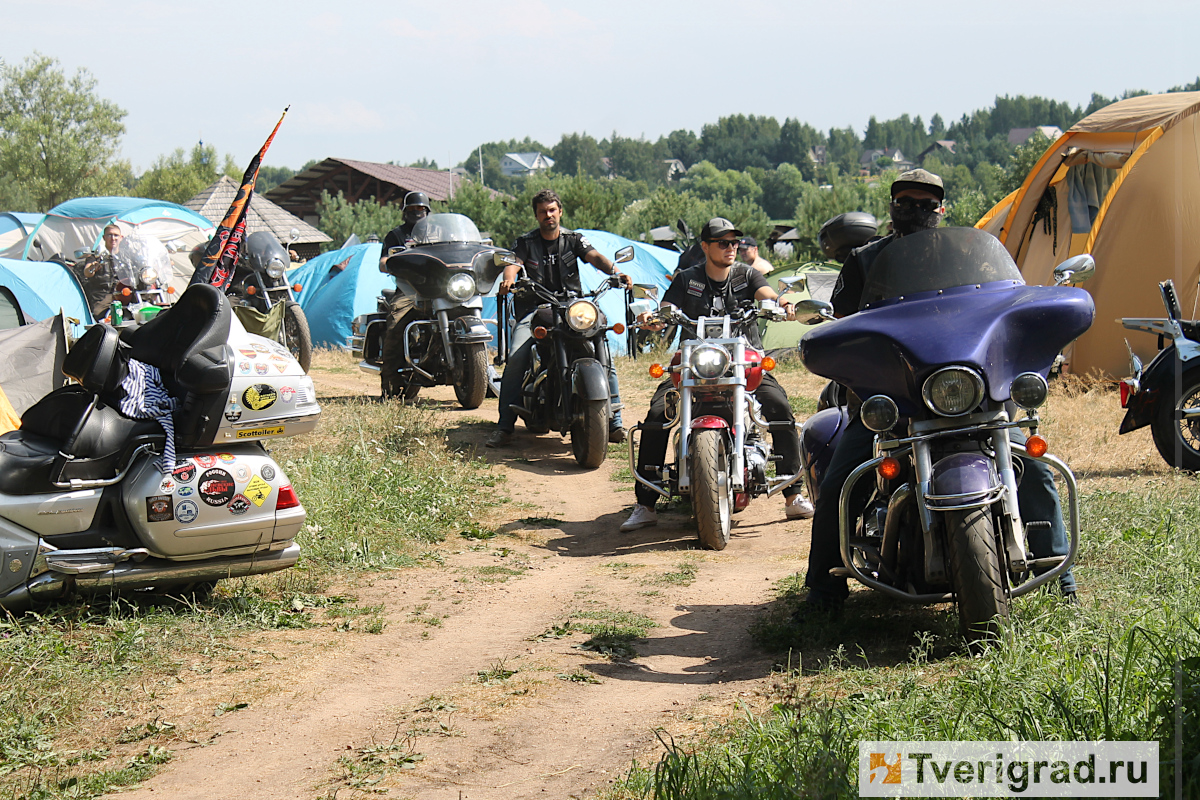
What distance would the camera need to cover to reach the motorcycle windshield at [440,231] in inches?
415

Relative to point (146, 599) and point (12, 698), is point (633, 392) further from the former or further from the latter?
point (12, 698)

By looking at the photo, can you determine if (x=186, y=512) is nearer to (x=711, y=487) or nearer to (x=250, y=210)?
(x=711, y=487)

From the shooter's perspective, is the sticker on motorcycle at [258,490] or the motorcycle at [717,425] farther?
the motorcycle at [717,425]

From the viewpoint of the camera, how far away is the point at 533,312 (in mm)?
9094

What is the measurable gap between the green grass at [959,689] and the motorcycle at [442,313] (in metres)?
6.28

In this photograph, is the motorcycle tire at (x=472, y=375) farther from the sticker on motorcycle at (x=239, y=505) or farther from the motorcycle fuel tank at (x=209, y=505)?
the sticker on motorcycle at (x=239, y=505)

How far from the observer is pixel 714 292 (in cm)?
707

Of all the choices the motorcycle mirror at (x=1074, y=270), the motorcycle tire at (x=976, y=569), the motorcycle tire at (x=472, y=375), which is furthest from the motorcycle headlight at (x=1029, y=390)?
the motorcycle tire at (x=472, y=375)

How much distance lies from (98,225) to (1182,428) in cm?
2098

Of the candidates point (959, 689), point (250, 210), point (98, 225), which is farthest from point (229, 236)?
point (250, 210)

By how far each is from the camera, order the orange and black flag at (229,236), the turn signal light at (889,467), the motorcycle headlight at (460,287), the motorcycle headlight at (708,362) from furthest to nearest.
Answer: the motorcycle headlight at (460,287) → the motorcycle headlight at (708,362) → the orange and black flag at (229,236) → the turn signal light at (889,467)

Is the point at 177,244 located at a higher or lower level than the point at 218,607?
higher

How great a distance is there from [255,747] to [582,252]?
598cm

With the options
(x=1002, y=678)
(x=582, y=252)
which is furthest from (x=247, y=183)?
(x=1002, y=678)
